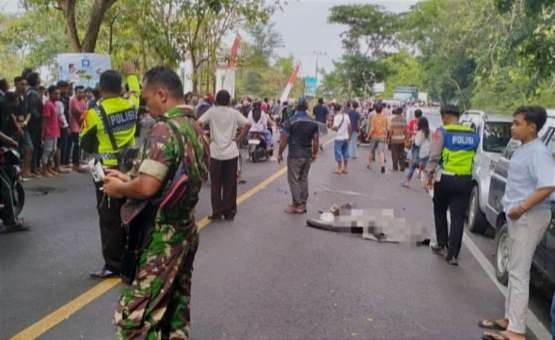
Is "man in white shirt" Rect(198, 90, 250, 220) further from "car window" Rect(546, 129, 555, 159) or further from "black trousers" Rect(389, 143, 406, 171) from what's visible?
"black trousers" Rect(389, 143, 406, 171)

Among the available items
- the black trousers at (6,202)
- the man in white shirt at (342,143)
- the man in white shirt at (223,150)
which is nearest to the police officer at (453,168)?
the man in white shirt at (223,150)

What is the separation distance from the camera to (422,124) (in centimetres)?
1491

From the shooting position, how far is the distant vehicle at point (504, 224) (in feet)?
19.0

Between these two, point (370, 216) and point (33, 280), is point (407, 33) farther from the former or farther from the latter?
point (33, 280)

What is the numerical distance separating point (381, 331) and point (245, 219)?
4.58m

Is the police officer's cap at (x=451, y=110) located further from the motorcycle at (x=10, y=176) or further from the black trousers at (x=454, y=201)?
the motorcycle at (x=10, y=176)

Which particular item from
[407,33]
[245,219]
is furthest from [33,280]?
[407,33]

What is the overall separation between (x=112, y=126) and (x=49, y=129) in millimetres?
7783

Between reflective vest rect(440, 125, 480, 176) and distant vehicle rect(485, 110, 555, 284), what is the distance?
61 cm

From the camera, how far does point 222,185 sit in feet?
30.6

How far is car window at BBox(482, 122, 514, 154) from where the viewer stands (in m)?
10.4

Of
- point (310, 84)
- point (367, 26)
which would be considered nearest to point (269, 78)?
point (310, 84)

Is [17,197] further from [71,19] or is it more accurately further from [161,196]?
[71,19]

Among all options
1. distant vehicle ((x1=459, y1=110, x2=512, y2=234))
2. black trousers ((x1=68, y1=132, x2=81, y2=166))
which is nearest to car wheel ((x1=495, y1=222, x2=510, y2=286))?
distant vehicle ((x1=459, y1=110, x2=512, y2=234))
